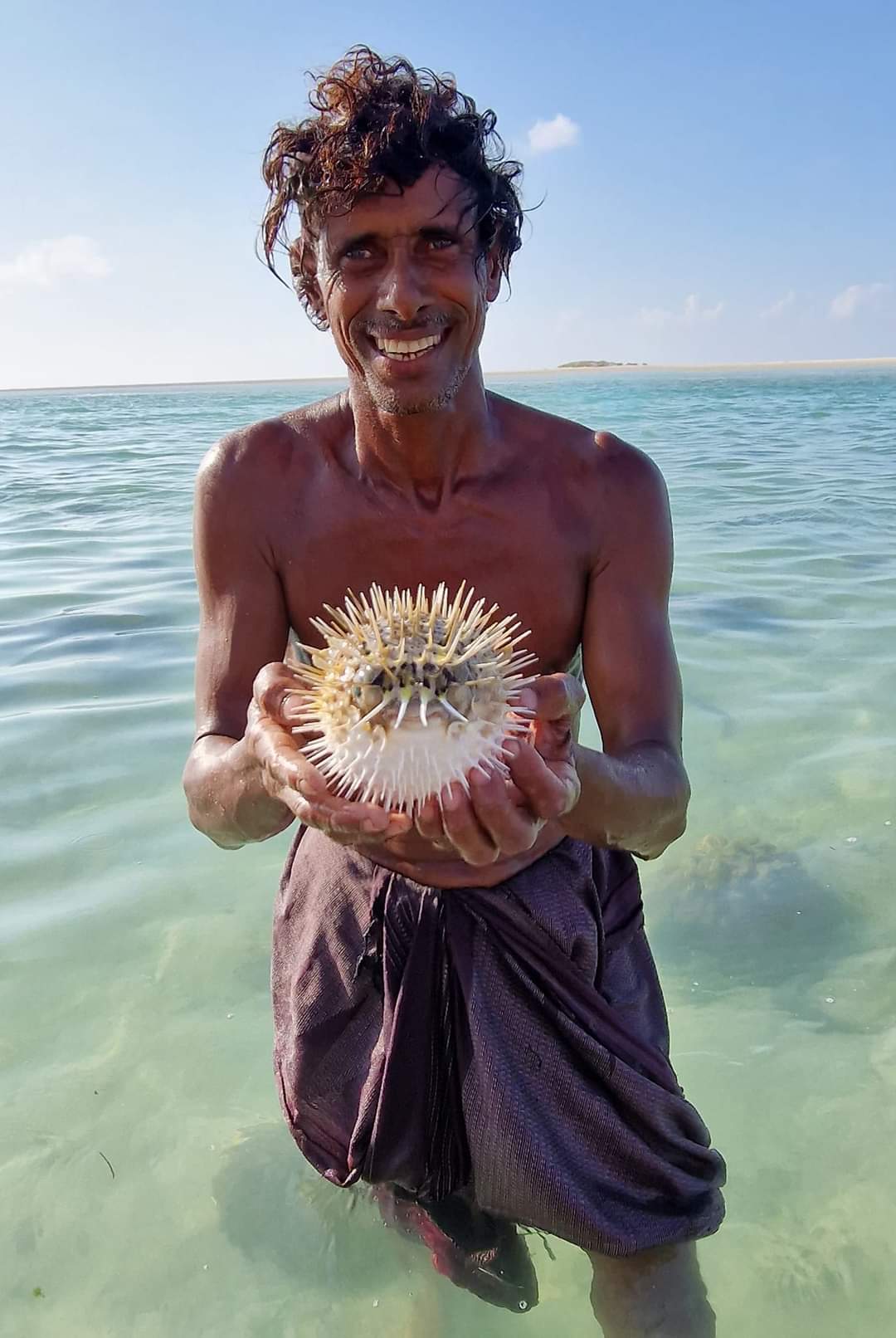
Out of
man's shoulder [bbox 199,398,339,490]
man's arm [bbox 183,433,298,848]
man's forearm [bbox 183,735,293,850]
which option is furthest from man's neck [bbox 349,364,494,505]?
man's forearm [bbox 183,735,293,850]

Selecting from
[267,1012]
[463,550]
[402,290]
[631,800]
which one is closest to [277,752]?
[631,800]

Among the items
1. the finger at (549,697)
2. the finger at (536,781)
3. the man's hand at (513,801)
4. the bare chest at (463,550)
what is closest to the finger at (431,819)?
the man's hand at (513,801)

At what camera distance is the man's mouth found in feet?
9.14

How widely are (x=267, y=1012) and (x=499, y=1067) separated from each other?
1602 millimetres

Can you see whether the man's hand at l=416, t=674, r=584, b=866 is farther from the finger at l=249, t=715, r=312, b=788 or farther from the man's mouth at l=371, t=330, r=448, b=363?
the man's mouth at l=371, t=330, r=448, b=363

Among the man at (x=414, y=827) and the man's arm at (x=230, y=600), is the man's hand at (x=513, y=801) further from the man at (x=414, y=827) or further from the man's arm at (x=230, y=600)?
the man's arm at (x=230, y=600)

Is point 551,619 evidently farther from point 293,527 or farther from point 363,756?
point 363,756

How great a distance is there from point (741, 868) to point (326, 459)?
103 inches

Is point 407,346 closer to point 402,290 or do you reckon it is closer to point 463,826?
point 402,290

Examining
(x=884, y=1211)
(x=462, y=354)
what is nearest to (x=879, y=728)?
(x=884, y=1211)

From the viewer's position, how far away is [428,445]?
2.93 m

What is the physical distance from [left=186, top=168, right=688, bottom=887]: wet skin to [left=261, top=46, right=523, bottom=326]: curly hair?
68mm

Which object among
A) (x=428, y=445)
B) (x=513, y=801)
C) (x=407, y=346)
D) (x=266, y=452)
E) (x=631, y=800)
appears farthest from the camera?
(x=266, y=452)

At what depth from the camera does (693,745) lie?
564 centimetres
